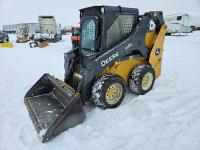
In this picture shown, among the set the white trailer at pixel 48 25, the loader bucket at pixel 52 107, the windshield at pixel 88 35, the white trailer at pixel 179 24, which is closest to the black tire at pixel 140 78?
the windshield at pixel 88 35

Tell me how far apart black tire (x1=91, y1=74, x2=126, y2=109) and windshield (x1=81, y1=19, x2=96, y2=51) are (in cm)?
74

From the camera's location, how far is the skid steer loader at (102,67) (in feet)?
12.1

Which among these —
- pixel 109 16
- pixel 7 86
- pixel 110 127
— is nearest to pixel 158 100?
pixel 110 127

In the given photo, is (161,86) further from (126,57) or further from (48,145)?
(48,145)

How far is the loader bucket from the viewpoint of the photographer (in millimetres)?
3129

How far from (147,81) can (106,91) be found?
1.36 meters

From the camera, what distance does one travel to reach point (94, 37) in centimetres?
402

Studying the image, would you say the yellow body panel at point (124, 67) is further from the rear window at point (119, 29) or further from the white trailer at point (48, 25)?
the white trailer at point (48, 25)

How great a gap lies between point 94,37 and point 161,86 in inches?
84.4

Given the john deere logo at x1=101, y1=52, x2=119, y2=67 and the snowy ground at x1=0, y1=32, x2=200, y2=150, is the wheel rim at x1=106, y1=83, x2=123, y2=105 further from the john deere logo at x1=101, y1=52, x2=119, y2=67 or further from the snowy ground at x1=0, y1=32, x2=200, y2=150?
the john deere logo at x1=101, y1=52, x2=119, y2=67

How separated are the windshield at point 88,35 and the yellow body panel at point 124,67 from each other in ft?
1.74

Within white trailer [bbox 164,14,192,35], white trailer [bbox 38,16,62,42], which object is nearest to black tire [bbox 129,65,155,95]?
white trailer [bbox 38,16,62,42]

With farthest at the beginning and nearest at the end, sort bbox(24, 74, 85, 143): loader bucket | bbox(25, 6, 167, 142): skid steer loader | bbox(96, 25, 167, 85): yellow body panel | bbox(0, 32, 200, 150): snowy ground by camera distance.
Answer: bbox(96, 25, 167, 85): yellow body panel
bbox(25, 6, 167, 142): skid steer loader
bbox(24, 74, 85, 143): loader bucket
bbox(0, 32, 200, 150): snowy ground

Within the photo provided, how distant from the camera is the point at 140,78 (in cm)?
432
